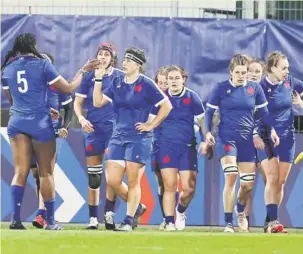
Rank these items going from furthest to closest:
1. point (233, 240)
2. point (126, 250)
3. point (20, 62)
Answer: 1. point (20, 62)
2. point (233, 240)
3. point (126, 250)

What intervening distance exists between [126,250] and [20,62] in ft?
12.7

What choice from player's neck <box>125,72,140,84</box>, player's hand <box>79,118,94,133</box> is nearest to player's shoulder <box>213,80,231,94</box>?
player's neck <box>125,72,140,84</box>

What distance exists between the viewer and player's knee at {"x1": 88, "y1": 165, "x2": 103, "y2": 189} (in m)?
17.4

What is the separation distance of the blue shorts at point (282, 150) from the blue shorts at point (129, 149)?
1.93 meters

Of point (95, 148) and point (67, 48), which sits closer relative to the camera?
point (95, 148)

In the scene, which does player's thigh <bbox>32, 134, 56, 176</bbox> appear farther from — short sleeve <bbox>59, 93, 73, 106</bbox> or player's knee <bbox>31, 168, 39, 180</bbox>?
player's knee <bbox>31, 168, 39, 180</bbox>

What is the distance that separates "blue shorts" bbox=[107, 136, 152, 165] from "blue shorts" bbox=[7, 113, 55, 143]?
2.51 feet

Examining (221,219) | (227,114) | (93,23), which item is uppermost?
(93,23)

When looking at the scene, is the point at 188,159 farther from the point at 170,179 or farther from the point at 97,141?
the point at 97,141

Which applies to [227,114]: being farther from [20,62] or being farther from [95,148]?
[20,62]

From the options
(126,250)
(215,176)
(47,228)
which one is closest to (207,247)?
(126,250)

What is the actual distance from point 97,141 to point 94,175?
45 cm

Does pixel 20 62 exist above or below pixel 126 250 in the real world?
above

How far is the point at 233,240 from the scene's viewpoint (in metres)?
14.0
